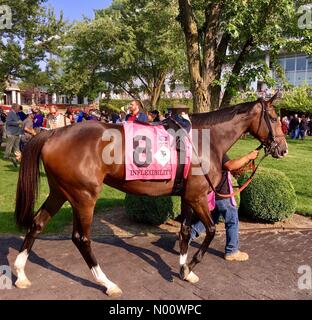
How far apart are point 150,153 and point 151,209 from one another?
2.18 metres

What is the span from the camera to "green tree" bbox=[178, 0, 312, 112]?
5.84 metres

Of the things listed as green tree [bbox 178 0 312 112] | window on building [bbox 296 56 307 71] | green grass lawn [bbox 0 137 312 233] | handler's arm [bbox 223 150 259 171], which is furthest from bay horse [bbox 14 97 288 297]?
window on building [bbox 296 56 307 71]

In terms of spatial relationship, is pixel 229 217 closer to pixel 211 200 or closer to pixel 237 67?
pixel 211 200

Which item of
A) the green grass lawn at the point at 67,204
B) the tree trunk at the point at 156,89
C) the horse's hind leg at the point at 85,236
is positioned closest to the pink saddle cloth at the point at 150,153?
the horse's hind leg at the point at 85,236

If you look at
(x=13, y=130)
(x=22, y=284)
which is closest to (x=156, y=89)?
(x=13, y=130)

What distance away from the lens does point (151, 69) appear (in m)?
36.2

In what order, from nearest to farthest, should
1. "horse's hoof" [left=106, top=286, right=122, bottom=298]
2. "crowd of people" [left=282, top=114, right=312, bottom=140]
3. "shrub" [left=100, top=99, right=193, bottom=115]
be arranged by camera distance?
1. "horse's hoof" [left=106, top=286, right=122, bottom=298]
2. "crowd of people" [left=282, top=114, right=312, bottom=140]
3. "shrub" [left=100, top=99, right=193, bottom=115]

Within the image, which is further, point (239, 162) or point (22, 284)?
point (239, 162)

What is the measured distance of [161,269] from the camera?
15.1 ft

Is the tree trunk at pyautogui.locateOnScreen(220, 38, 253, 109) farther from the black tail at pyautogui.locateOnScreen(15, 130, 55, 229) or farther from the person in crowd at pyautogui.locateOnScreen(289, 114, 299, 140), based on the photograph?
the person in crowd at pyautogui.locateOnScreen(289, 114, 299, 140)

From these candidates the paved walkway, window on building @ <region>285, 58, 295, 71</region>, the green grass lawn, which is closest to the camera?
the paved walkway

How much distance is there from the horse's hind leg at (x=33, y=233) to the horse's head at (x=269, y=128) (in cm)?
247
